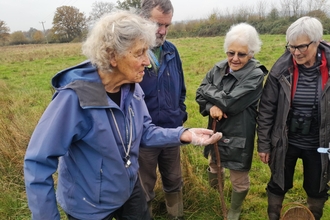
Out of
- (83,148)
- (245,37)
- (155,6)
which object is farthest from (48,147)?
(245,37)

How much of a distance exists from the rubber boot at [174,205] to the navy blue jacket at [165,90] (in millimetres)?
780

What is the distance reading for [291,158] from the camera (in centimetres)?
258

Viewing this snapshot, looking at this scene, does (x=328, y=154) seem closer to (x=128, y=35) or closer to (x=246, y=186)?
(x=246, y=186)

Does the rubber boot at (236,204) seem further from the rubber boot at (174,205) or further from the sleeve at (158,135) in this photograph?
the sleeve at (158,135)

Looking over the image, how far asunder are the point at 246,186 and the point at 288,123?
0.77 meters

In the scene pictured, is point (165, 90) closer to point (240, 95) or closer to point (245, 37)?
point (240, 95)

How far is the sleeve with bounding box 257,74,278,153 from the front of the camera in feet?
8.09

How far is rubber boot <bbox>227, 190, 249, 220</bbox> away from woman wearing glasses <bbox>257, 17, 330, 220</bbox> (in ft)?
1.18

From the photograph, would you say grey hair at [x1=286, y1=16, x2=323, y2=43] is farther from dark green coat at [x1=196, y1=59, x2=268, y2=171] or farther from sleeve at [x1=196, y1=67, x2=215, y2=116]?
sleeve at [x1=196, y1=67, x2=215, y2=116]

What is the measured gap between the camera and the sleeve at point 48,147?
4.84 ft

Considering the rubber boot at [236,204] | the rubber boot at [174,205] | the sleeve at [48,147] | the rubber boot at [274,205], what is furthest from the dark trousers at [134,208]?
the rubber boot at [274,205]

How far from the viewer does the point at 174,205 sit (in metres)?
2.97

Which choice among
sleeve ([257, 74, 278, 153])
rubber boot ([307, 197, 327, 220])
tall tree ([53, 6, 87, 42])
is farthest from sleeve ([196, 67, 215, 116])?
tall tree ([53, 6, 87, 42])

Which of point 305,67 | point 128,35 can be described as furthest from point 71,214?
point 305,67
